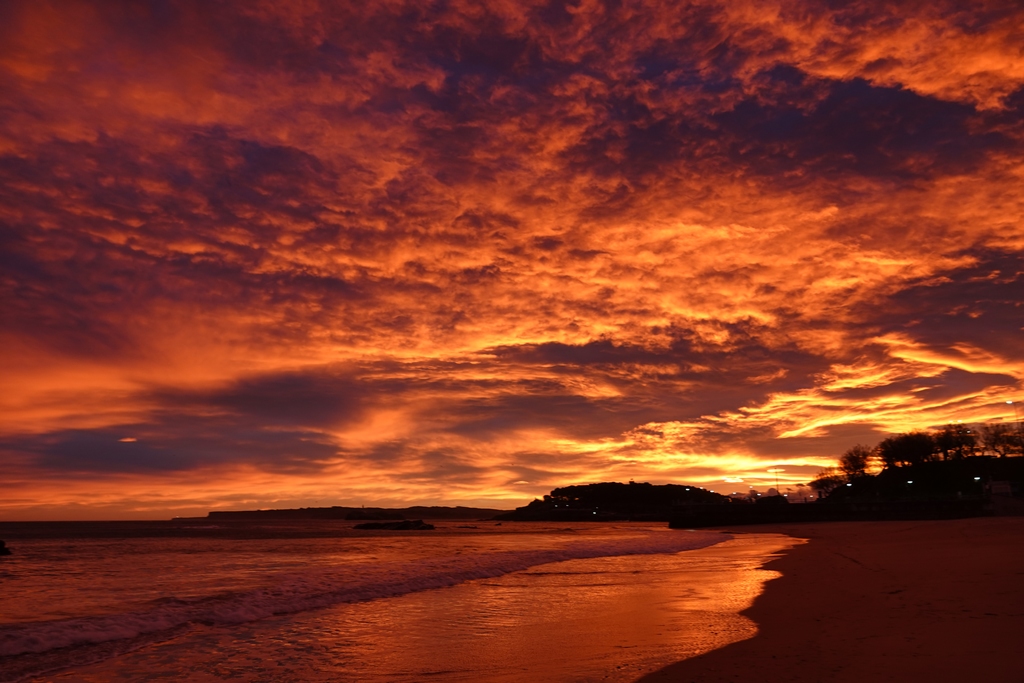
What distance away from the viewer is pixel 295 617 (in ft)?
50.5

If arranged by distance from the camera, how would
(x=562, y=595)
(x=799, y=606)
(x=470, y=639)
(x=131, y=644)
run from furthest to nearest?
1. (x=562, y=595)
2. (x=799, y=606)
3. (x=131, y=644)
4. (x=470, y=639)

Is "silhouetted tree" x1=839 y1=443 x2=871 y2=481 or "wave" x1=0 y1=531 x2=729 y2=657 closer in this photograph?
"wave" x1=0 y1=531 x2=729 y2=657

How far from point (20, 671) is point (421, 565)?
18.4 m

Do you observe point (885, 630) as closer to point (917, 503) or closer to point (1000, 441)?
point (917, 503)

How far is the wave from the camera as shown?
12998 millimetres

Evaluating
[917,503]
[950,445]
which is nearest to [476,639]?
[917,503]

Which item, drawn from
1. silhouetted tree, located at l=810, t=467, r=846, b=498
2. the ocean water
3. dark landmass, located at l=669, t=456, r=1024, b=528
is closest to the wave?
the ocean water

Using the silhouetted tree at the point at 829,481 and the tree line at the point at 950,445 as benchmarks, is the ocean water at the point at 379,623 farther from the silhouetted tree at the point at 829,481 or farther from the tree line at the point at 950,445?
the silhouetted tree at the point at 829,481

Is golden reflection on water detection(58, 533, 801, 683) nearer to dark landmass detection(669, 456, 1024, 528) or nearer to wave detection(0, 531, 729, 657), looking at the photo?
wave detection(0, 531, 729, 657)

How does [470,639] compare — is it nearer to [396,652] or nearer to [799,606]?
[396,652]

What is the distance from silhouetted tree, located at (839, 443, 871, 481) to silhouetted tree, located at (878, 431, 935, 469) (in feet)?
80.1

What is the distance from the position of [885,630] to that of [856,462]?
576ft

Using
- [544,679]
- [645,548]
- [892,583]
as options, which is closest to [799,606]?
[892,583]

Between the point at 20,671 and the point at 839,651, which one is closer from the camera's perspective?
the point at 839,651
